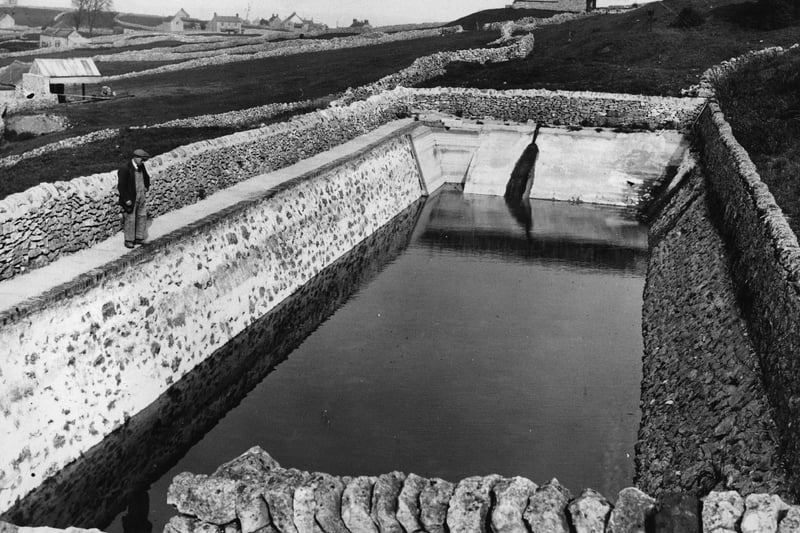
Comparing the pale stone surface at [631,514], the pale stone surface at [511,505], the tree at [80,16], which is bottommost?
the tree at [80,16]

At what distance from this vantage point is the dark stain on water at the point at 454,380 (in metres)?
15.1

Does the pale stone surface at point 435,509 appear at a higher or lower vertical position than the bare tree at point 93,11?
higher

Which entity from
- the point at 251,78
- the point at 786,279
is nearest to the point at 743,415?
the point at 786,279

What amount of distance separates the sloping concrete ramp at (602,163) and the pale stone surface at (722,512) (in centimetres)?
3116

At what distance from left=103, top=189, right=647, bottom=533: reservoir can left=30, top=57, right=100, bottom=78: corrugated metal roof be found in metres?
33.8

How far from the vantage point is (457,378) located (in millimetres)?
18516

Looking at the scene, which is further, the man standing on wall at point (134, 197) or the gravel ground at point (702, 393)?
the man standing on wall at point (134, 197)

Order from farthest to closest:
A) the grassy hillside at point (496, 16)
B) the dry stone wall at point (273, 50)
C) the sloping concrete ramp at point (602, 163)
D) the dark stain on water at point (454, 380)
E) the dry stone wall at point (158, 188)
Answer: the grassy hillside at point (496, 16), the dry stone wall at point (273, 50), the sloping concrete ramp at point (602, 163), the dry stone wall at point (158, 188), the dark stain on water at point (454, 380)

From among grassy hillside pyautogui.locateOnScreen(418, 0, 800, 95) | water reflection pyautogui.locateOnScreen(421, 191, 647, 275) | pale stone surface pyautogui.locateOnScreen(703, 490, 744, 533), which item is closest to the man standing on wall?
pale stone surface pyautogui.locateOnScreen(703, 490, 744, 533)

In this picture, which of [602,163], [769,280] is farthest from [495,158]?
[769,280]

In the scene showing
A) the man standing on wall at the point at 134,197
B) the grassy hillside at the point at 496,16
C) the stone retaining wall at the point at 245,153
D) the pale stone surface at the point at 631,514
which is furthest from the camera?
the grassy hillside at the point at 496,16

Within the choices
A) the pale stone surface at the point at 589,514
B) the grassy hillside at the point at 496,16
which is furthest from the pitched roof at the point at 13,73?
the pale stone surface at the point at 589,514

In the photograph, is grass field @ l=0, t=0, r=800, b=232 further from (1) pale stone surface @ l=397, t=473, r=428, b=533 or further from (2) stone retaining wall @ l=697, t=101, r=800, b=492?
(1) pale stone surface @ l=397, t=473, r=428, b=533

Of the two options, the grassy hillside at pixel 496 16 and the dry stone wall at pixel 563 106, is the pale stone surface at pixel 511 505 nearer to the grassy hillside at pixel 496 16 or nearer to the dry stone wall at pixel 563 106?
the dry stone wall at pixel 563 106
